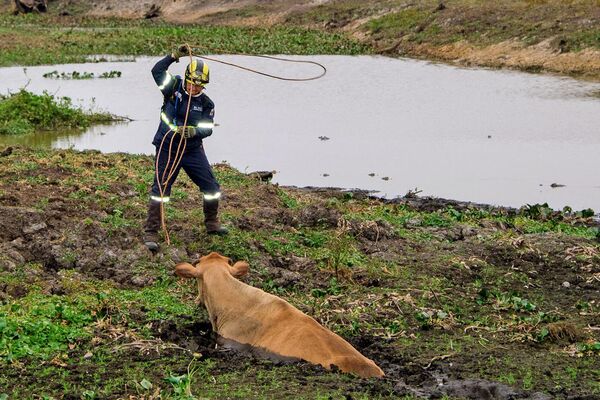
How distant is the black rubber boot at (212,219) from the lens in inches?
454

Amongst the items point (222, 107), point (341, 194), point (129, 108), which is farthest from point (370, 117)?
point (341, 194)

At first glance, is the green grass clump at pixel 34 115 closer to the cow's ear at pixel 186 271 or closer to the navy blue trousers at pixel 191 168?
the navy blue trousers at pixel 191 168

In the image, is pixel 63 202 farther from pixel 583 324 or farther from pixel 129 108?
pixel 129 108

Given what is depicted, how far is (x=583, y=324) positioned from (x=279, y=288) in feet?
8.96

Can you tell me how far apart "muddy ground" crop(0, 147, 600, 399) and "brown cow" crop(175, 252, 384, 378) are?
0.16m

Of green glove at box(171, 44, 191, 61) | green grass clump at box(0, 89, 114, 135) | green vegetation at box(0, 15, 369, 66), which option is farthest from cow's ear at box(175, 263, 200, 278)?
green vegetation at box(0, 15, 369, 66)

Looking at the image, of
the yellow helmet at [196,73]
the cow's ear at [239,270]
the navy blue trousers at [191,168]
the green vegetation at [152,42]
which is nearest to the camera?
the cow's ear at [239,270]

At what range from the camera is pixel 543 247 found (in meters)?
11.9

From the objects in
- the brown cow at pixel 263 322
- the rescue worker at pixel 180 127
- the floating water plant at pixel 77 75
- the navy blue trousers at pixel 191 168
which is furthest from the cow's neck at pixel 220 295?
the floating water plant at pixel 77 75

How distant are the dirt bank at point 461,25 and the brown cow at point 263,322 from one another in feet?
82.9

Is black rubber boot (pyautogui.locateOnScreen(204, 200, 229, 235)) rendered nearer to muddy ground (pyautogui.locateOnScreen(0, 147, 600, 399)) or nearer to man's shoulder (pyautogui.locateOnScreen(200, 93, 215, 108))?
muddy ground (pyautogui.locateOnScreen(0, 147, 600, 399))

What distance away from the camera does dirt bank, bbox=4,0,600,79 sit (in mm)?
34719

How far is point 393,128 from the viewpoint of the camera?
79.2ft

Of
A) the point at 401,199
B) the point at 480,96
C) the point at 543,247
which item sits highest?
the point at 543,247
